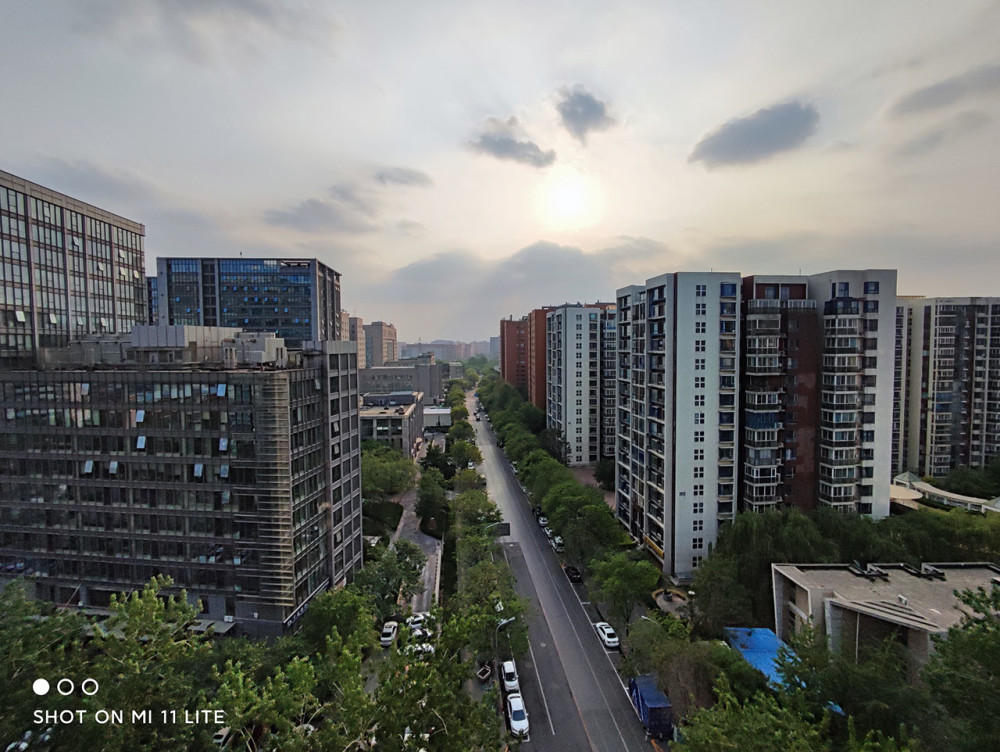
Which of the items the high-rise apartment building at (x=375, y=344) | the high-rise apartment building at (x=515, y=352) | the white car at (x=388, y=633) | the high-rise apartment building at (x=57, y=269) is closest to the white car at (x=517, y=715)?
the white car at (x=388, y=633)

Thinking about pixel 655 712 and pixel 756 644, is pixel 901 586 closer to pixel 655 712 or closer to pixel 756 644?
pixel 756 644

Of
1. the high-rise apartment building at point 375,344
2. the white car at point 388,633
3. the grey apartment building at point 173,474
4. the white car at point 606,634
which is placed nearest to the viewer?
the grey apartment building at point 173,474

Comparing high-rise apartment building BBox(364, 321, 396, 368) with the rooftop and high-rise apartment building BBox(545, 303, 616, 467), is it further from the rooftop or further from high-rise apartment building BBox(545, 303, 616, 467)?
the rooftop

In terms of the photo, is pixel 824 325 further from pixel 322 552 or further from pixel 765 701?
pixel 322 552

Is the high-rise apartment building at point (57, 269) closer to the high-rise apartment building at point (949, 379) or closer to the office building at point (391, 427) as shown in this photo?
the office building at point (391, 427)

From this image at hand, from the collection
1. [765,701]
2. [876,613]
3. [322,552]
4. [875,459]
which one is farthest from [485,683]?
[875,459]

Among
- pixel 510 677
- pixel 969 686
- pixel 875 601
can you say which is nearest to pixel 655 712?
pixel 510 677
